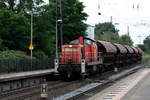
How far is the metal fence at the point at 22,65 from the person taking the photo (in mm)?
27725

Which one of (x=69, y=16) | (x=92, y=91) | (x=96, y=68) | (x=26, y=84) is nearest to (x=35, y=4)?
(x=69, y=16)

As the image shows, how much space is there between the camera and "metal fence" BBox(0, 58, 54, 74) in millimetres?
27725

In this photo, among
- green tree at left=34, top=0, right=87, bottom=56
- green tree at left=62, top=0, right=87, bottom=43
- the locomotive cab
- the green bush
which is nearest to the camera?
the locomotive cab

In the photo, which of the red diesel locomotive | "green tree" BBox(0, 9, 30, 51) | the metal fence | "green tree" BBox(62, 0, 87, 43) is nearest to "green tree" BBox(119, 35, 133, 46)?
"green tree" BBox(62, 0, 87, 43)

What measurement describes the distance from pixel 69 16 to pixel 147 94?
3272 centimetres

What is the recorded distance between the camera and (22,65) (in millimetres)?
30938

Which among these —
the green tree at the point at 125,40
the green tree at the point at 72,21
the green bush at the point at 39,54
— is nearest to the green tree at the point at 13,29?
the green bush at the point at 39,54

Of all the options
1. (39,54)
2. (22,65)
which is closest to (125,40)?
(39,54)

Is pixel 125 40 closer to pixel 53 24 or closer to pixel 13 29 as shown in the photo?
pixel 53 24

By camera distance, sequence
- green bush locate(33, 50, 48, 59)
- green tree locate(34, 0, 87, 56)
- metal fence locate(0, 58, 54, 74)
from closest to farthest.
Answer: metal fence locate(0, 58, 54, 74) → green bush locate(33, 50, 48, 59) → green tree locate(34, 0, 87, 56)

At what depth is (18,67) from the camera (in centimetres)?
3009

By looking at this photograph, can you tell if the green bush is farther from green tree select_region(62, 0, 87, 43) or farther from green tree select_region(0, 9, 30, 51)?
green tree select_region(62, 0, 87, 43)

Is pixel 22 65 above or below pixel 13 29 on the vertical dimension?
below

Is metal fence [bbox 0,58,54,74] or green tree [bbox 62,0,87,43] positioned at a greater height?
green tree [bbox 62,0,87,43]
